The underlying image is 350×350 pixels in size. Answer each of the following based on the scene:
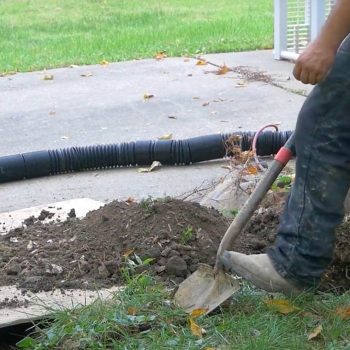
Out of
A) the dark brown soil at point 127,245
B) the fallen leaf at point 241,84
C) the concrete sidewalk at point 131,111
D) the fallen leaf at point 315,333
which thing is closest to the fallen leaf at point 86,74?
the concrete sidewalk at point 131,111

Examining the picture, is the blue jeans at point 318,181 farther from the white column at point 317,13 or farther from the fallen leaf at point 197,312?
the white column at point 317,13

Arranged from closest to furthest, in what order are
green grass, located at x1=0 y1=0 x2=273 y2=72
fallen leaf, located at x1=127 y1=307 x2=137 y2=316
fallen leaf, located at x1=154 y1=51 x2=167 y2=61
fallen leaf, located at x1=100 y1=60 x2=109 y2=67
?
fallen leaf, located at x1=127 y1=307 x2=137 y2=316
fallen leaf, located at x1=100 y1=60 x2=109 y2=67
fallen leaf, located at x1=154 y1=51 x2=167 y2=61
green grass, located at x1=0 y1=0 x2=273 y2=72

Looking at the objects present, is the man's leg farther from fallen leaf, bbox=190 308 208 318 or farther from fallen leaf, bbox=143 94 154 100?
fallen leaf, bbox=143 94 154 100

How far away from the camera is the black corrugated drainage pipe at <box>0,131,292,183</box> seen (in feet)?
17.9

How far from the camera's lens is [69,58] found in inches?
400

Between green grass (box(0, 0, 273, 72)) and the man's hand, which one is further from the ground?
the man's hand

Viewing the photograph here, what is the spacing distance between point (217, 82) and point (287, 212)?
4912 millimetres

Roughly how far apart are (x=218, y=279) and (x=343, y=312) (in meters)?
0.47

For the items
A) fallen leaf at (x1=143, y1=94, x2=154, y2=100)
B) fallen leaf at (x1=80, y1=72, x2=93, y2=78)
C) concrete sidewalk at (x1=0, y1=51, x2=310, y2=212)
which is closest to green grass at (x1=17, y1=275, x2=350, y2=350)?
concrete sidewalk at (x1=0, y1=51, x2=310, y2=212)

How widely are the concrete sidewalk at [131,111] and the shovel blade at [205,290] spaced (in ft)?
5.58

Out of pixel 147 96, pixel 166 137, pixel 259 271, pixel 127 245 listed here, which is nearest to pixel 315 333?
pixel 259 271

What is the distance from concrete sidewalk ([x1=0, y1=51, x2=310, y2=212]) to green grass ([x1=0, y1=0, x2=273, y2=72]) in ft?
2.94

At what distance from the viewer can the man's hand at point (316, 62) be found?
9.91ft

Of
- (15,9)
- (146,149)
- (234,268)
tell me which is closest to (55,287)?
(234,268)
